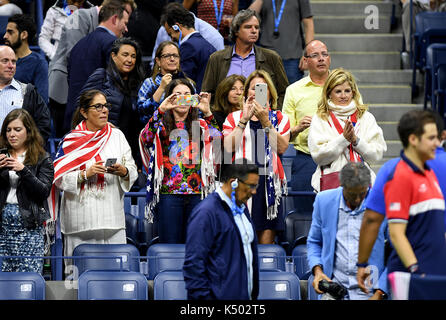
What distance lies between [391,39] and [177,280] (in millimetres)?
5476

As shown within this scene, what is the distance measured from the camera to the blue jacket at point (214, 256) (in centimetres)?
529

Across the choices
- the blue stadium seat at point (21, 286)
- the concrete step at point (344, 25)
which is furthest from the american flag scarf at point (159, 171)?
the concrete step at point (344, 25)

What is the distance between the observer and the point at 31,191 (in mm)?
7082

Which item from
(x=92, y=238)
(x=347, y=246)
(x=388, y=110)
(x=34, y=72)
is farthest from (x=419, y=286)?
(x=388, y=110)

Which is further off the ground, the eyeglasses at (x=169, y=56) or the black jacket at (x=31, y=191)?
the eyeglasses at (x=169, y=56)

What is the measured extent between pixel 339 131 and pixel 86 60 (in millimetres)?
2607

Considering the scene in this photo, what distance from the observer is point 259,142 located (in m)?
7.46

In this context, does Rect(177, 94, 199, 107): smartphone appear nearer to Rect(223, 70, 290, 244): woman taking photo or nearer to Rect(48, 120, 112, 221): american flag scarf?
Rect(223, 70, 290, 244): woman taking photo

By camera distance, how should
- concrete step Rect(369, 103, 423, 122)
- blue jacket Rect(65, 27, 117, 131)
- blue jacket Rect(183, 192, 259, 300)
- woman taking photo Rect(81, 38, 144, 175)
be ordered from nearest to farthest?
blue jacket Rect(183, 192, 259, 300), woman taking photo Rect(81, 38, 144, 175), blue jacket Rect(65, 27, 117, 131), concrete step Rect(369, 103, 423, 122)

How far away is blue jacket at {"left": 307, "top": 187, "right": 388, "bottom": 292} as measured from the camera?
18.9ft

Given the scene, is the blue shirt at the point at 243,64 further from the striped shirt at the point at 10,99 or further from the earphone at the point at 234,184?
the earphone at the point at 234,184

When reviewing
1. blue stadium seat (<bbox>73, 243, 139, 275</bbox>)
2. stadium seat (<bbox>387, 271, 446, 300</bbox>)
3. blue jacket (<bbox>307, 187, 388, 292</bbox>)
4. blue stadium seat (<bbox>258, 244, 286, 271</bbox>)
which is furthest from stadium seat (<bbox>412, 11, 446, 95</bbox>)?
stadium seat (<bbox>387, 271, 446, 300</bbox>)

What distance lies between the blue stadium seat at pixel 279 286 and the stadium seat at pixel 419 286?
182cm

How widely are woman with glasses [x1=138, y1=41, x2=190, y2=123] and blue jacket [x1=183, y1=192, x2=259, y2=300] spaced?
258 cm
